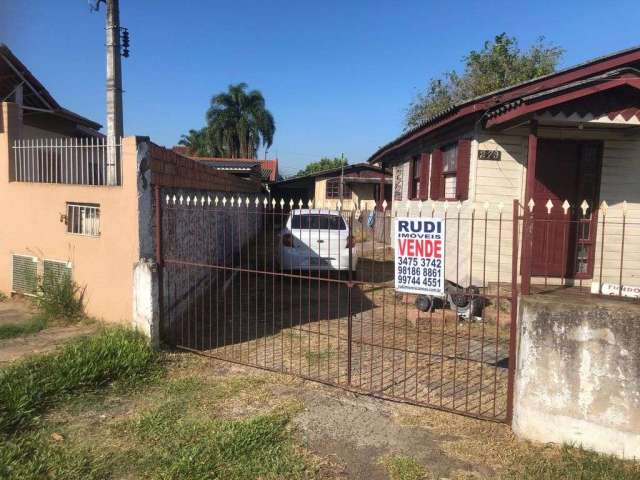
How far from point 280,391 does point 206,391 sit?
0.65 meters

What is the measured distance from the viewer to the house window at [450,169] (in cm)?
827

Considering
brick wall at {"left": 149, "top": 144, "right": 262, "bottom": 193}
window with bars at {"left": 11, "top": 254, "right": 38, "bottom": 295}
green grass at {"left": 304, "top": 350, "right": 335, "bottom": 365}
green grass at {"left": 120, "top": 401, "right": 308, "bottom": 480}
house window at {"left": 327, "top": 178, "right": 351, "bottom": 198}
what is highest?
house window at {"left": 327, "top": 178, "right": 351, "bottom": 198}

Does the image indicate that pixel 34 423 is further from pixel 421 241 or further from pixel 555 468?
pixel 555 468

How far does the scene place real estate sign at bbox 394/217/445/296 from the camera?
403 centimetres

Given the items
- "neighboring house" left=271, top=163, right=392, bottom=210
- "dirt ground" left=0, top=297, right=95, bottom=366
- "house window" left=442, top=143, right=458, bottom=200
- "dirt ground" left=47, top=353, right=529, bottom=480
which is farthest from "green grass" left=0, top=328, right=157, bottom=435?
"neighboring house" left=271, top=163, right=392, bottom=210

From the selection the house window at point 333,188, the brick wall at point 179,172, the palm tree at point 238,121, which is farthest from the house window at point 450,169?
the palm tree at point 238,121

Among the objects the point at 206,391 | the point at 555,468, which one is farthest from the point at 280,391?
the point at 555,468

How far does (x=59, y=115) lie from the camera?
12047 millimetres

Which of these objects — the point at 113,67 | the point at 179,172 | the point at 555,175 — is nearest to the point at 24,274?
the point at 179,172

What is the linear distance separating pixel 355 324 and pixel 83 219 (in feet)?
12.3

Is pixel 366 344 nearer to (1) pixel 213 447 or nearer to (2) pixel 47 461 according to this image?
(1) pixel 213 447

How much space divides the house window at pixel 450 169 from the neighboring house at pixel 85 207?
4359mm

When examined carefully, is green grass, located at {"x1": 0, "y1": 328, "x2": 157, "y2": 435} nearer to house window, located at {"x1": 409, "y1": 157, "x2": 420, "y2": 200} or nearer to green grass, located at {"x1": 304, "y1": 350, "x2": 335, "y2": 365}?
green grass, located at {"x1": 304, "y1": 350, "x2": 335, "y2": 365}

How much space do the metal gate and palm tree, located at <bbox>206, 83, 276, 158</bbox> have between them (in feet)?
102
